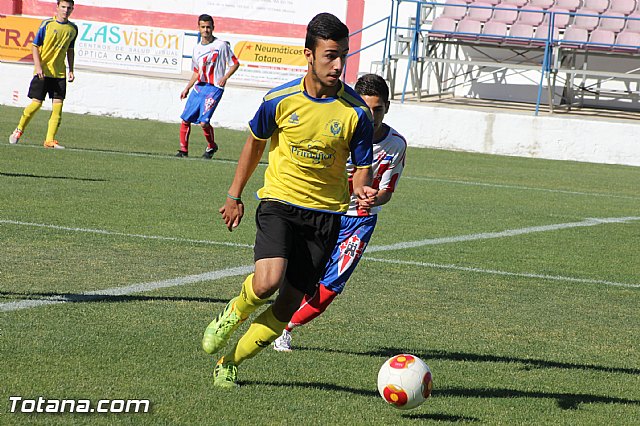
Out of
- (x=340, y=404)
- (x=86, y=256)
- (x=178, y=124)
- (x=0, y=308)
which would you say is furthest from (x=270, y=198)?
(x=178, y=124)

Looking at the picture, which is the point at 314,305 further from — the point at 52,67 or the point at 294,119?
the point at 52,67

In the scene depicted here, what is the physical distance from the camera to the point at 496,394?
5.05 metres

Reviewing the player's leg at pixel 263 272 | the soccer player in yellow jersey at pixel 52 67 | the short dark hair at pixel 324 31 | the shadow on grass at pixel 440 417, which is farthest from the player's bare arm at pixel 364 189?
the soccer player in yellow jersey at pixel 52 67

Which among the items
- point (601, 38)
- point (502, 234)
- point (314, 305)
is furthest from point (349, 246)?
point (601, 38)

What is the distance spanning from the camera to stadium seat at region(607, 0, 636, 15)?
85.7 feet

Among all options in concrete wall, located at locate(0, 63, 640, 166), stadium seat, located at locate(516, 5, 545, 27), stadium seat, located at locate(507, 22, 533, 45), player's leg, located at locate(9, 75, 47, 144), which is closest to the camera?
player's leg, located at locate(9, 75, 47, 144)

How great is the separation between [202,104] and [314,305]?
11039 millimetres

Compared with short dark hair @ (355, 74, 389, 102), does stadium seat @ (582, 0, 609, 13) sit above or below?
above

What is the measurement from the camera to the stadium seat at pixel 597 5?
26.4 metres

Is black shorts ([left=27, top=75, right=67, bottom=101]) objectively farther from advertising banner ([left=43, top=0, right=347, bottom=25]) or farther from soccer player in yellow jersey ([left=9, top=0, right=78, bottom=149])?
advertising banner ([left=43, top=0, right=347, bottom=25])

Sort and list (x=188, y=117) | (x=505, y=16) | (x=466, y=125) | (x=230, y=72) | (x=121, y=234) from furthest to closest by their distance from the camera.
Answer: (x=505, y=16)
(x=466, y=125)
(x=188, y=117)
(x=230, y=72)
(x=121, y=234)

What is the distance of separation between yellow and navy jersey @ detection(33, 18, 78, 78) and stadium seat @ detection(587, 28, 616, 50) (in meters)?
13.7

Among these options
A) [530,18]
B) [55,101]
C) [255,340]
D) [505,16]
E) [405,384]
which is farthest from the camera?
[505,16]

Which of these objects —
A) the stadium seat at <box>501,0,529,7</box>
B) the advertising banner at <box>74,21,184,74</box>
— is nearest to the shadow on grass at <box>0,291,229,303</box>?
the advertising banner at <box>74,21,184,74</box>
